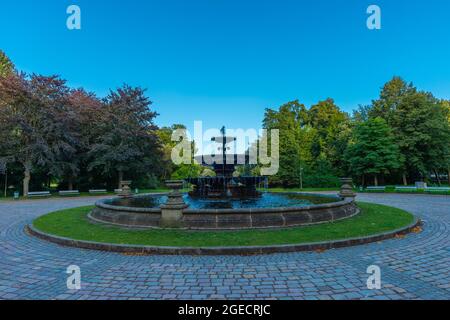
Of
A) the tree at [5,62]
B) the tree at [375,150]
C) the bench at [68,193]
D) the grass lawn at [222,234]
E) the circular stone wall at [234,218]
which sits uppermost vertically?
the tree at [5,62]

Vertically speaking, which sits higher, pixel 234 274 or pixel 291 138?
pixel 291 138

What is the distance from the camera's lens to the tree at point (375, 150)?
101ft

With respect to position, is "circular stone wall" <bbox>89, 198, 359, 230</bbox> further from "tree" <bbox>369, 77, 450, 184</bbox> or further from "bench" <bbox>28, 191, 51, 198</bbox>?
"tree" <bbox>369, 77, 450, 184</bbox>

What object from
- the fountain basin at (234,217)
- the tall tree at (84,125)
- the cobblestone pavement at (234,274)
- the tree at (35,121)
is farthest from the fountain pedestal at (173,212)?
the tall tree at (84,125)

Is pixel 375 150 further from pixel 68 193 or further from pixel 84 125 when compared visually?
pixel 68 193

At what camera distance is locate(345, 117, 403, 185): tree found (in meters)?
30.7

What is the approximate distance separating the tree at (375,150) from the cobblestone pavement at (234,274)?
26.4 metres

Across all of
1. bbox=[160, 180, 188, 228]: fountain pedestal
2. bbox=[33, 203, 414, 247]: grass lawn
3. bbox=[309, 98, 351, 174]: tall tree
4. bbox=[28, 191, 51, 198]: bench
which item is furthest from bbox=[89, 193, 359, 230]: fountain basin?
bbox=[309, 98, 351, 174]: tall tree

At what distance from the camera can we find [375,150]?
31.8 metres

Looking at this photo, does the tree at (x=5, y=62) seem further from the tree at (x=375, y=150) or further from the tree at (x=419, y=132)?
the tree at (x=419, y=132)

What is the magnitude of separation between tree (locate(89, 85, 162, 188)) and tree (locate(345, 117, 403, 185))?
81.5 ft

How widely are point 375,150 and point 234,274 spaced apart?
3217 centimetres

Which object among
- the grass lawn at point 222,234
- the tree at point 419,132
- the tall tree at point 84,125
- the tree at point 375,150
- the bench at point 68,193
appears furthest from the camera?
the tree at point 419,132

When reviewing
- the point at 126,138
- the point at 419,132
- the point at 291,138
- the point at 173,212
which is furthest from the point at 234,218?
the point at 291,138
